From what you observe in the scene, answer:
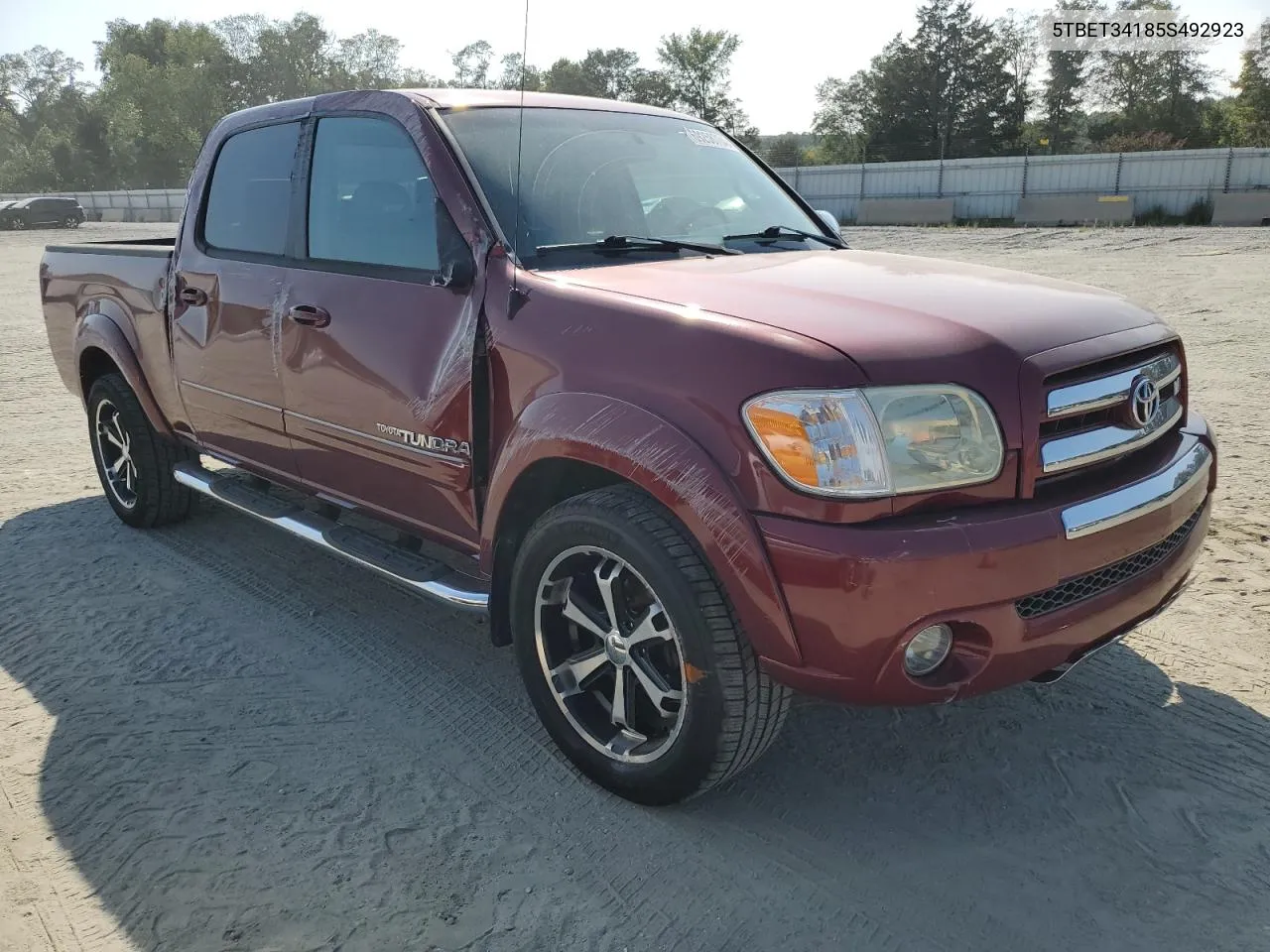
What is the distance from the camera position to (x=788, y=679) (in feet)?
7.57

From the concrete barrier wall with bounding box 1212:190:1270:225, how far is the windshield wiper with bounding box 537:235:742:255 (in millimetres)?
27029

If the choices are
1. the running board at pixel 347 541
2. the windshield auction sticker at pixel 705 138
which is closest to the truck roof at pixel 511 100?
the windshield auction sticker at pixel 705 138

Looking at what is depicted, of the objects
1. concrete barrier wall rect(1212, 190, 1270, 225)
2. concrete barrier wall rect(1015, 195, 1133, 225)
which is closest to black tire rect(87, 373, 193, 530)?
concrete barrier wall rect(1015, 195, 1133, 225)

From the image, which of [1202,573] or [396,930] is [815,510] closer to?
[396,930]

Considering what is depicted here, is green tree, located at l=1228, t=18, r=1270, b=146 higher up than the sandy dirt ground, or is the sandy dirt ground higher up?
green tree, located at l=1228, t=18, r=1270, b=146

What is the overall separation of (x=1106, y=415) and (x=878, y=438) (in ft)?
2.49

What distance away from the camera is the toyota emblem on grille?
8.41 feet

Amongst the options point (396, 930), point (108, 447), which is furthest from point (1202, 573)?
point (108, 447)

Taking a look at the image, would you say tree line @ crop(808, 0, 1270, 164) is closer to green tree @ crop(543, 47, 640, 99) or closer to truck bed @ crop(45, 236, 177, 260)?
green tree @ crop(543, 47, 640, 99)

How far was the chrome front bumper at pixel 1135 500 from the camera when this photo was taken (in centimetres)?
231

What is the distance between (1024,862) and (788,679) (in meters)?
0.80

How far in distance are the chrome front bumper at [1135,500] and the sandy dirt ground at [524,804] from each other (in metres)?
0.83

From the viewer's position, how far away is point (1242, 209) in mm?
25234

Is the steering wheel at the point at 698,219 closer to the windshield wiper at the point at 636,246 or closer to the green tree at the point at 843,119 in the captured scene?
the windshield wiper at the point at 636,246
